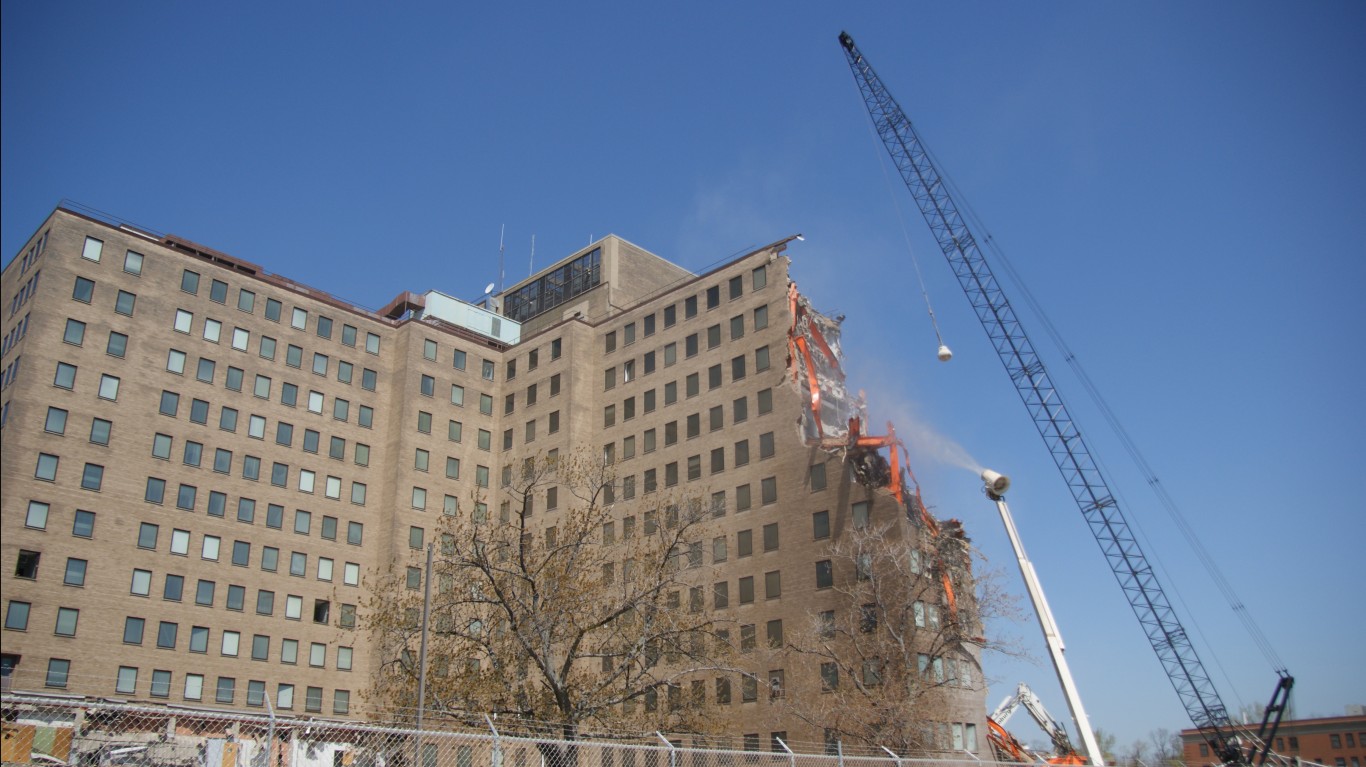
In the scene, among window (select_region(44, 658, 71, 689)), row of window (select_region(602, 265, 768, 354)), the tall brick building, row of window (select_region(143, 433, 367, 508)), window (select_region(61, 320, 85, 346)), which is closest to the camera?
window (select_region(44, 658, 71, 689))

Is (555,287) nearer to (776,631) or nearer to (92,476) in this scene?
(92,476)

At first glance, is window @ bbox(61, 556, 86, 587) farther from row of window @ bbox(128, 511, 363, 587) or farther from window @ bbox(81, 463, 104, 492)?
window @ bbox(81, 463, 104, 492)

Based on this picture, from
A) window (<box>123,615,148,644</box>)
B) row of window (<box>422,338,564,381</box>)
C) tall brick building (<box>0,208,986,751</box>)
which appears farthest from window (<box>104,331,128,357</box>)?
row of window (<box>422,338,564,381</box>)

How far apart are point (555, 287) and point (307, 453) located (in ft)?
115

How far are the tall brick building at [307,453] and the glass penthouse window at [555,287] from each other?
1234 cm

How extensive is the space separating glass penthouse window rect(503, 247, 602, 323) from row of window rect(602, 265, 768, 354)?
1444 centimetres

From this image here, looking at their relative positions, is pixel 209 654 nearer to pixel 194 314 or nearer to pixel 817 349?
pixel 194 314

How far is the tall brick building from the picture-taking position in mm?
68125

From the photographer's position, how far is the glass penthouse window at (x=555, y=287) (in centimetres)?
10581

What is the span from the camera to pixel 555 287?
362 ft

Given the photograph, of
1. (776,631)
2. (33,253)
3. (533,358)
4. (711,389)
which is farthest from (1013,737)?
(33,253)

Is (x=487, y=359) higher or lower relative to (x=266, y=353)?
higher

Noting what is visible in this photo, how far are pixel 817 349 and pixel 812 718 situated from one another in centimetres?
3103

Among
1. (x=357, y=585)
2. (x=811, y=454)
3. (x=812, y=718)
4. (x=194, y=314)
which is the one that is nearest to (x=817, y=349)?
(x=811, y=454)
